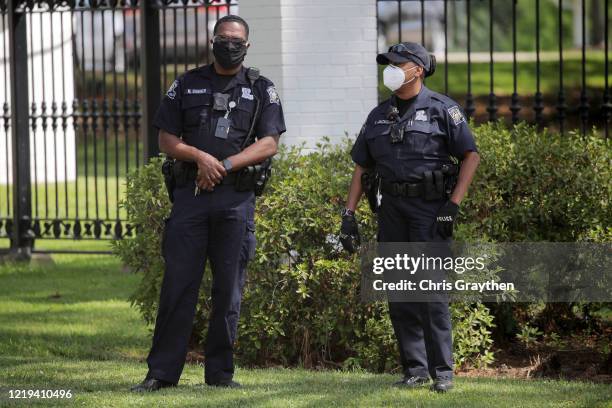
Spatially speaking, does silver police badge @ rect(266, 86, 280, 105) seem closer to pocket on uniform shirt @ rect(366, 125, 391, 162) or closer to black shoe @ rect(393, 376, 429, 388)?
pocket on uniform shirt @ rect(366, 125, 391, 162)

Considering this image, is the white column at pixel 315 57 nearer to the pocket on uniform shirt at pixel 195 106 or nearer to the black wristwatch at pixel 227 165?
the pocket on uniform shirt at pixel 195 106

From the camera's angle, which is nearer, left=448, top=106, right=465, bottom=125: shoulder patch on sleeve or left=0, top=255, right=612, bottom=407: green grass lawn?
left=0, top=255, right=612, bottom=407: green grass lawn

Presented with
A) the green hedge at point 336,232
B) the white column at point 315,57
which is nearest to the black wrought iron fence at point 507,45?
the white column at point 315,57

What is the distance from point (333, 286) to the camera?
277 inches

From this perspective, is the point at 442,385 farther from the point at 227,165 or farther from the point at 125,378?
the point at 125,378

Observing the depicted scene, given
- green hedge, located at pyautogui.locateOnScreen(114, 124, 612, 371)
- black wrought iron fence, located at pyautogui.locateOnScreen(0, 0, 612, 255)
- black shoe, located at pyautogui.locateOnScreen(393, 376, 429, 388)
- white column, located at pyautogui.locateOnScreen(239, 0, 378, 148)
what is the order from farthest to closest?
1. black wrought iron fence, located at pyautogui.locateOnScreen(0, 0, 612, 255)
2. white column, located at pyautogui.locateOnScreen(239, 0, 378, 148)
3. green hedge, located at pyautogui.locateOnScreen(114, 124, 612, 371)
4. black shoe, located at pyautogui.locateOnScreen(393, 376, 429, 388)

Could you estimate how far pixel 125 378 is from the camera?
6.39m

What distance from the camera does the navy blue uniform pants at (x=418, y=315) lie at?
575 cm

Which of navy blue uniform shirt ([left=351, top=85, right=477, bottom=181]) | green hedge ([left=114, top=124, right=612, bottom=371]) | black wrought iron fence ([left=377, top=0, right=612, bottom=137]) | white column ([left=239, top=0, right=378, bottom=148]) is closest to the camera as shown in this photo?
navy blue uniform shirt ([left=351, top=85, right=477, bottom=181])

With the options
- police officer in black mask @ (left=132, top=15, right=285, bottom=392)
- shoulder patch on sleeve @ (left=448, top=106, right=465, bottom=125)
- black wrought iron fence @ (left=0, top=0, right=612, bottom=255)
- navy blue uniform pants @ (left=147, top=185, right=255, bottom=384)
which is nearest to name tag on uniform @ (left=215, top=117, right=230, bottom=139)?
police officer in black mask @ (left=132, top=15, right=285, bottom=392)

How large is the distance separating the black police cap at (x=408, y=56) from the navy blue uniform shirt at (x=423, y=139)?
0.15m

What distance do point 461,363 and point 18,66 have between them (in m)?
6.61

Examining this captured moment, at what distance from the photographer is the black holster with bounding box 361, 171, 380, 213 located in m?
5.97

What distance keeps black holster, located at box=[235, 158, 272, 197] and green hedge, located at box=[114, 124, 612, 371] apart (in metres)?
1.18
